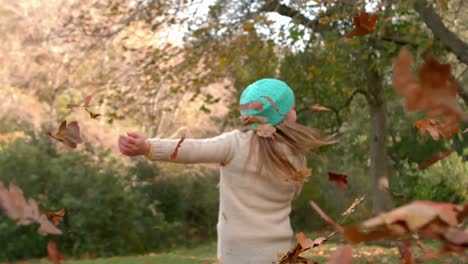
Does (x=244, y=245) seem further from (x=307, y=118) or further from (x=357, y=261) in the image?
(x=307, y=118)

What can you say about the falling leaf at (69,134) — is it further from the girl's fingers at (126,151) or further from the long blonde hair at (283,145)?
the long blonde hair at (283,145)

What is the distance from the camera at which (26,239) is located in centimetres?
1430

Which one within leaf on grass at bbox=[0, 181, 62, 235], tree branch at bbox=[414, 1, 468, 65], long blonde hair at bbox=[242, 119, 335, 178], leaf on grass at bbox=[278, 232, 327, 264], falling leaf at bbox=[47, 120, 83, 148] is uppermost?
leaf on grass at bbox=[0, 181, 62, 235]

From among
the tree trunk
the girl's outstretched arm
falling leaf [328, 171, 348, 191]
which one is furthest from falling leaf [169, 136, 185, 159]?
the tree trunk

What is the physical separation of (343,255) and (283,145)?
2.44 metres

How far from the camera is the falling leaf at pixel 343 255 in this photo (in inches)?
43.4

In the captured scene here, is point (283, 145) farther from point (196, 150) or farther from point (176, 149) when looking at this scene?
point (176, 149)

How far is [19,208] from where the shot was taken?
1.34 meters

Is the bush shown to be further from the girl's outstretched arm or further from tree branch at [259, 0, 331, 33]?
the girl's outstretched arm

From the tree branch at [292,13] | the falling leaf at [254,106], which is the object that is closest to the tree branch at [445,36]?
the tree branch at [292,13]

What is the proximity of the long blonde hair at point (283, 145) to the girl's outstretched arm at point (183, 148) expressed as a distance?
0.13m

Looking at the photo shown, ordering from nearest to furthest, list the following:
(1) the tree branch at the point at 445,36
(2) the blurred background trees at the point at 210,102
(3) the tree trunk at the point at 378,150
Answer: (1) the tree branch at the point at 445,36, (2) the blurred background trees at the point at 210,102, (3) the tree trunk at the point at 378,150

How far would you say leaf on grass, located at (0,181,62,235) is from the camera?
1.32 m

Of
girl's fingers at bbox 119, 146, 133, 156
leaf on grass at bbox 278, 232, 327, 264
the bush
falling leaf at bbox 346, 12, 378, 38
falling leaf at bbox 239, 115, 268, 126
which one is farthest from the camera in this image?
the bush
